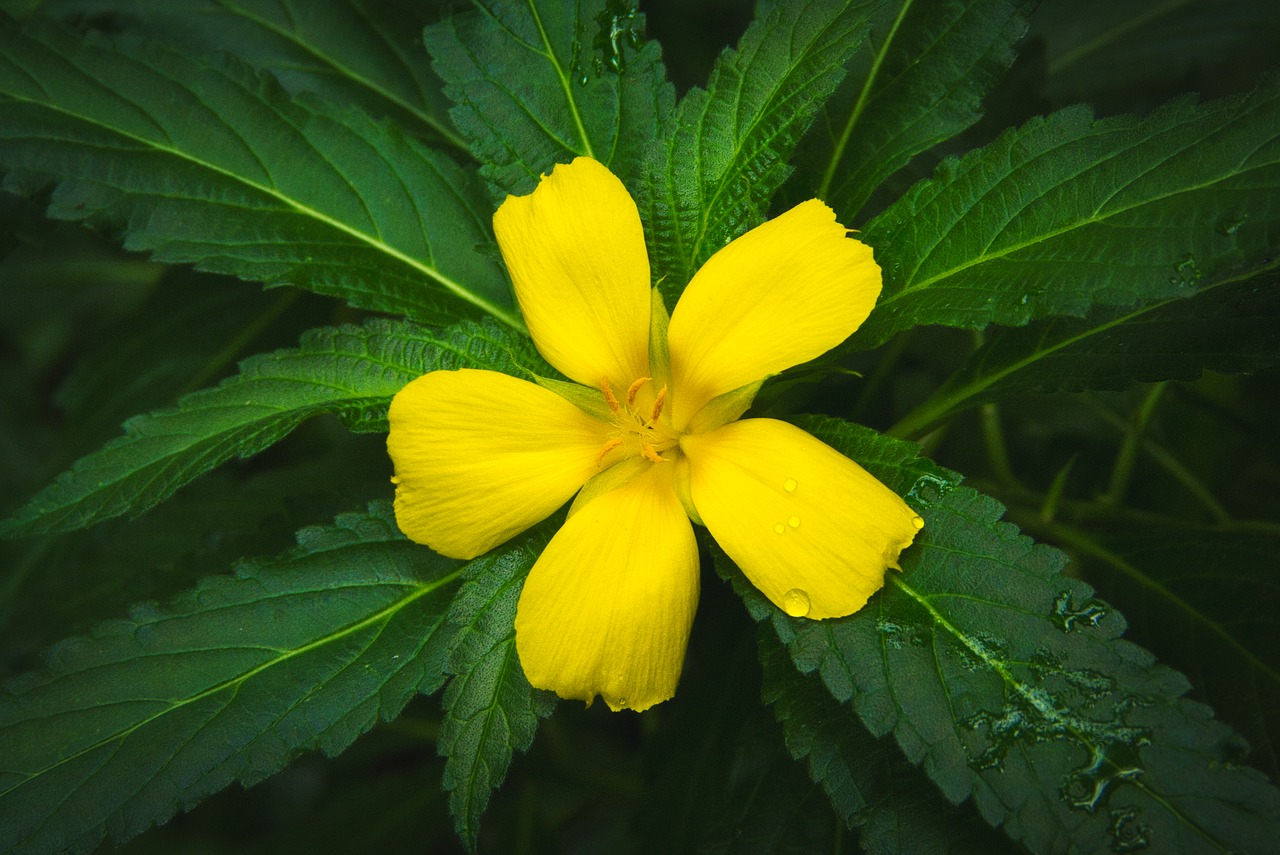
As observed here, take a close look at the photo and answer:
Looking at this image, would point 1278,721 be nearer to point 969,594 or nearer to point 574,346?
point 969,594

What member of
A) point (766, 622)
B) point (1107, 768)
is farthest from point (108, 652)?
point (1107, 768)

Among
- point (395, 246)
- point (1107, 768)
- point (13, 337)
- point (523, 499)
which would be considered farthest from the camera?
point (13, 337)

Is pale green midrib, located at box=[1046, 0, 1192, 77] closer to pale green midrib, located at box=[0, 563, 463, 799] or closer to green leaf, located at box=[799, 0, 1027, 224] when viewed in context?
green leaf, located at box=[799, 0, 1027, 224]

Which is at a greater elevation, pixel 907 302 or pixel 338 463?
pixel 907 302

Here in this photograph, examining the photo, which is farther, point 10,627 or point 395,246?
point 10,627

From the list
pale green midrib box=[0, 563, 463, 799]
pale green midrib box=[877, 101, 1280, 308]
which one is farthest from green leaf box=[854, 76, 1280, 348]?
pale green midrib box=[0, 563, 463, 799]

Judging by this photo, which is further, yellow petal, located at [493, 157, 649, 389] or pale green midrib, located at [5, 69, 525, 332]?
pale green midrib, located at [5, 69, 525, 332]

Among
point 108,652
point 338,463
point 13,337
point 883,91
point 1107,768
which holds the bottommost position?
point 13,337
